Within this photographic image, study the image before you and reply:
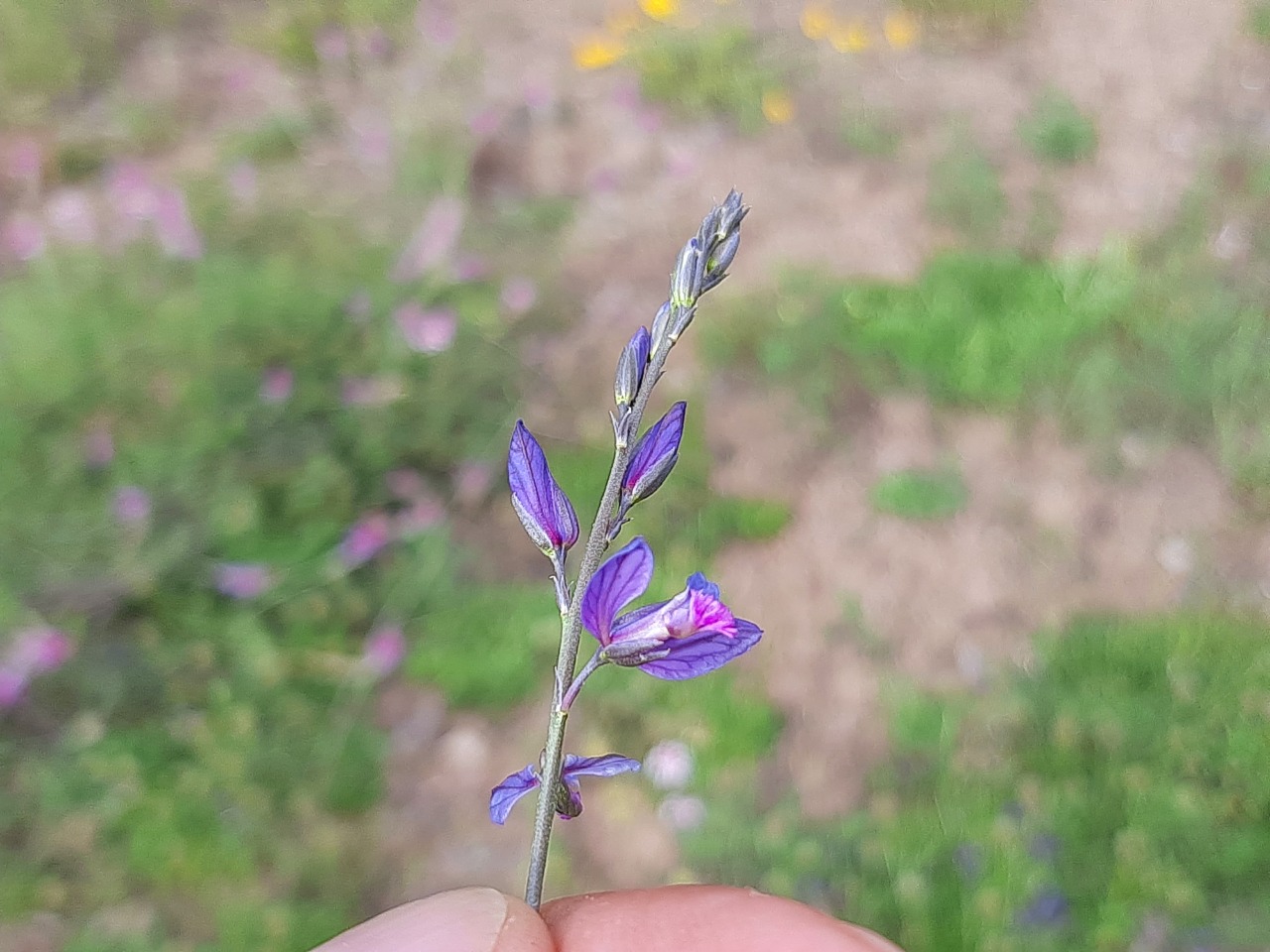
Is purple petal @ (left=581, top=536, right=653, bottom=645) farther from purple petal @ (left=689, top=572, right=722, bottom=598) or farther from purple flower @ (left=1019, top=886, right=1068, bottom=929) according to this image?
purple flower @ (left=1019, top=886, right=1068, bottom=929)

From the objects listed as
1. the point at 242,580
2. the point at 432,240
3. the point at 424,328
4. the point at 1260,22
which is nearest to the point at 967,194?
the point at 1260,22

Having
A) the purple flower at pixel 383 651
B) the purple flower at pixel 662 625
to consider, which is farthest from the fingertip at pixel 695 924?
the purple flower at pixel 383 651

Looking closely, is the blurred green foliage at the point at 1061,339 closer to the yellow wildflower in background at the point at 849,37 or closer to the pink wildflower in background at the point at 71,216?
the yellow wildflower in background at the point at 849,37

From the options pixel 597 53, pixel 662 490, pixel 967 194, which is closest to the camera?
pixel 662 490

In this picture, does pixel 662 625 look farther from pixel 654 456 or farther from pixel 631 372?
pixel 631 372

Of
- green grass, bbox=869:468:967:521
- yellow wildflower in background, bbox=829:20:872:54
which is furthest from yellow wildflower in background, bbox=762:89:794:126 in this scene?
green grass, bbox=869:468:967:521

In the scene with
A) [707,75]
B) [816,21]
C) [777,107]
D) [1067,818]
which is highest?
[816,21]

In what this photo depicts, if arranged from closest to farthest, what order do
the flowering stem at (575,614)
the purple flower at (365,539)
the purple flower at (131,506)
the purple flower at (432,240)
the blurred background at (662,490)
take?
1. the flowering stem at (575,614)
2. the blurred background at (662,490)
3. the purple flower at (131,506)
4. the purple flower at (365,539)
5. the purple flower at (432,240)
